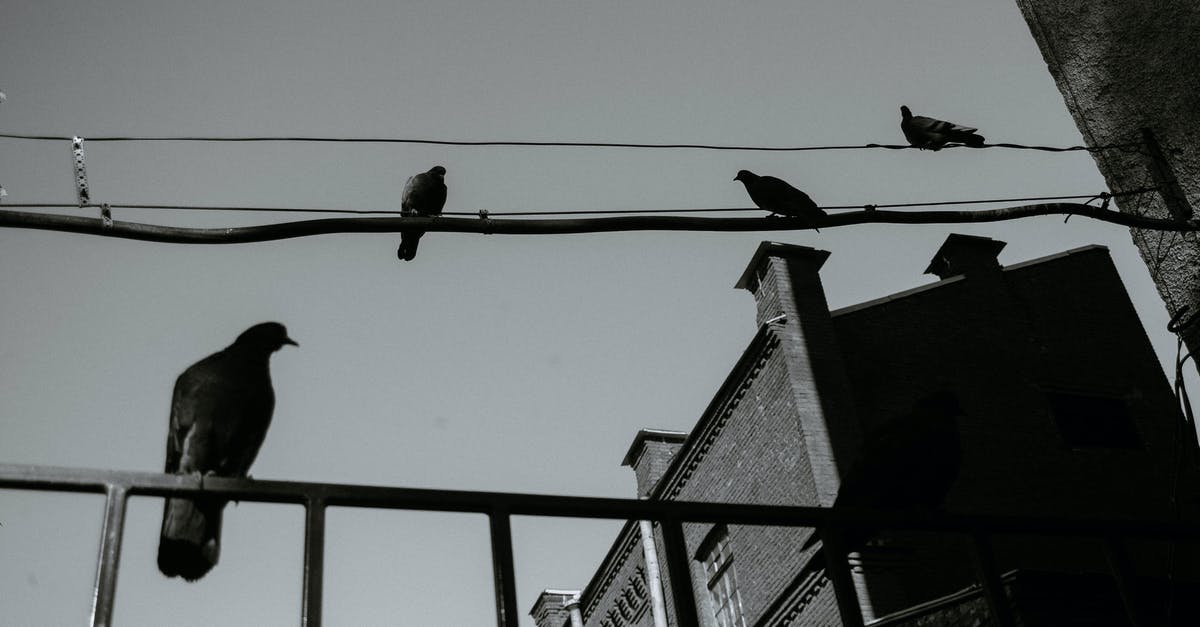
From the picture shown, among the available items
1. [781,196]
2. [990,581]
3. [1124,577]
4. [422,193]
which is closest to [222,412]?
[990,581]

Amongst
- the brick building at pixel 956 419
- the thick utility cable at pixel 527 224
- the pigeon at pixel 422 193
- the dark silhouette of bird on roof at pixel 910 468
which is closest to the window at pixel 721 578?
the brick building at pixel 956 419

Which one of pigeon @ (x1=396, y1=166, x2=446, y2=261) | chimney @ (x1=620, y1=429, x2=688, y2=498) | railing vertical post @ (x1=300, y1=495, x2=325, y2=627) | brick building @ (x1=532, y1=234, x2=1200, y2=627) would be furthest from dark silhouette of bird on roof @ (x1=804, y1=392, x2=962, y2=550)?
chimney @ (x1=620, y1=429, x2=688, y2=498)

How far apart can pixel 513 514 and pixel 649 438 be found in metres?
15.4

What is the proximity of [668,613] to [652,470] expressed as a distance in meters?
2.50

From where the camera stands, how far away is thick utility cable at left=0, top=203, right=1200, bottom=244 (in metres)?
3.88

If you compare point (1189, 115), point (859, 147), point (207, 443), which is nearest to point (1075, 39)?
point (1189, 115)

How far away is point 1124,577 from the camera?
3842mm

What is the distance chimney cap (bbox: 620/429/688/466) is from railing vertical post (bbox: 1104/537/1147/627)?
1452cm

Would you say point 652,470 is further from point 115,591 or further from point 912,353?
point 115,591

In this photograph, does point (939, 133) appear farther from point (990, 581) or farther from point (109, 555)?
point (109, 555)

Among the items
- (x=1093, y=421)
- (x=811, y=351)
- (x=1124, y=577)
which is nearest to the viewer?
(x=1124, y=577)

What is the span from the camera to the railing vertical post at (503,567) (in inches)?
117

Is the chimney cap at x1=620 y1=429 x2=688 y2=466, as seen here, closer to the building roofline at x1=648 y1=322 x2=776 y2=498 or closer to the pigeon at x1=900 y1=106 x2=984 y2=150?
the building roofline at x1=648 y1=322 x2=776 y2=498

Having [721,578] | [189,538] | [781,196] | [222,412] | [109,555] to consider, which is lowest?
[109,555]
